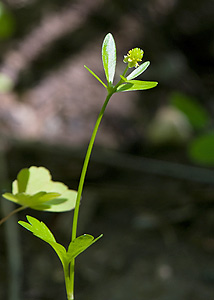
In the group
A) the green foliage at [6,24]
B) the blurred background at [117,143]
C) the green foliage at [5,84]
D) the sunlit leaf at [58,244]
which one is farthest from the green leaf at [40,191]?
the green foliage at [6,24]

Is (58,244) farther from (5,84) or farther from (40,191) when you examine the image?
(5,84)

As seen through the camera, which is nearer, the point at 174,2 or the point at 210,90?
the point at 210,90

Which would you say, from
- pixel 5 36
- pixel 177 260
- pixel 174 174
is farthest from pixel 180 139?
pixel 5 36

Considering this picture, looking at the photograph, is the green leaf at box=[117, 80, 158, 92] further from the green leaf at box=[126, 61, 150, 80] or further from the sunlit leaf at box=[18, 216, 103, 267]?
the sunlit leaf at box=[18, 216, 103, 267]

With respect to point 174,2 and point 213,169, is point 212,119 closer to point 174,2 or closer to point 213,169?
point 213,169

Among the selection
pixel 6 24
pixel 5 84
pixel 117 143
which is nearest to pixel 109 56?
pixel 117 143
